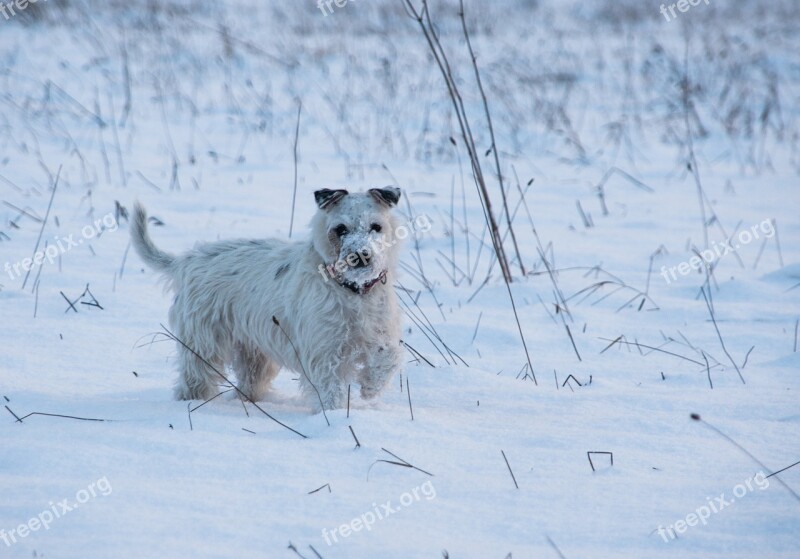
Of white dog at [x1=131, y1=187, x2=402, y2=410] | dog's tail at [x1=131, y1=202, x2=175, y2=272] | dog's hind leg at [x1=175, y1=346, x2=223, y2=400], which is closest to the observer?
white dog at [x1=131, y1=187, x2=402, y2=410]

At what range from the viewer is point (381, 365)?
12.0 ft

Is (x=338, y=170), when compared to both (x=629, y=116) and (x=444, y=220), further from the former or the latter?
(x=629, y=116)

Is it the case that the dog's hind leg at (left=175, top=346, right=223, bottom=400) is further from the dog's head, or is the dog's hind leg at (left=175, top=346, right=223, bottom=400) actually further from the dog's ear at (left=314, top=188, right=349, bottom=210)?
the dog's ear at (left=314, top=188, right=349, bottom=210)

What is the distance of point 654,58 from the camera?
43.1 feet

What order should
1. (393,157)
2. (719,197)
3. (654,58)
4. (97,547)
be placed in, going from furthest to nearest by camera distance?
1. (654,58)
2. (393,157)
3. (719,197)
4. (97,547)

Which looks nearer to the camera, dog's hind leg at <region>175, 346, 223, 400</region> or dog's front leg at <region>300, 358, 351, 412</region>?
dog's front leg at <region>300, 358, 351, 412</region>

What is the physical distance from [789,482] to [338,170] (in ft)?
20.8

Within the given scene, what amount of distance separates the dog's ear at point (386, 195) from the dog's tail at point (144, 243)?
1316 mm

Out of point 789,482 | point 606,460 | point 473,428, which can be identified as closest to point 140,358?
point 473,428

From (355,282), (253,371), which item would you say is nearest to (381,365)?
(355,282)

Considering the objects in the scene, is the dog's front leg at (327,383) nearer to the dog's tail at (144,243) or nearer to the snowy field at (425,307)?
the snowy field at (425,307)

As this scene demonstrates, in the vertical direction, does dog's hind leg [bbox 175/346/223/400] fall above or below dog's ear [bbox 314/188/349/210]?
below

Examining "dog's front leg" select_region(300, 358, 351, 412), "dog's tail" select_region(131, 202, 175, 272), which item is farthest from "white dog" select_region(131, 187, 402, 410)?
"dog's tail" select_region(131, 202, 175, 272)

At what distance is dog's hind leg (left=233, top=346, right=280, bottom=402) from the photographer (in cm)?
429
